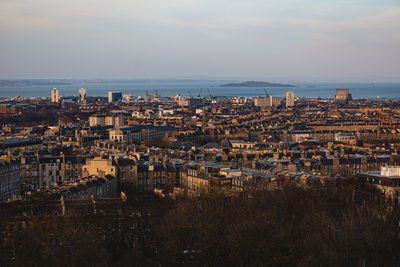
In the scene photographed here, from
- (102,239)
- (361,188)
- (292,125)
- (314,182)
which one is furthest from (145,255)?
(292,125)

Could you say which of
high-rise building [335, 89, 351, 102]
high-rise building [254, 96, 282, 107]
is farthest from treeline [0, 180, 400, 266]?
high-rise building [335, 89, 351, 102]

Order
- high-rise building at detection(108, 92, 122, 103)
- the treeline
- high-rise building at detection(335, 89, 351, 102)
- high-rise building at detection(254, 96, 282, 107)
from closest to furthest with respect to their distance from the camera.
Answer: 1. the treeline
2. high-rise building at detection(254, 96, 282, 107)
3. high-rise building at detection(108, 92, 122, 103)
4. high-rise building at detection(335, 89, 351, 102)

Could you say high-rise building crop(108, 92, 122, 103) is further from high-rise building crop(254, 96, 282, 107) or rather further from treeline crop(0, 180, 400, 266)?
treeline crop(0, 180, 400, 266)

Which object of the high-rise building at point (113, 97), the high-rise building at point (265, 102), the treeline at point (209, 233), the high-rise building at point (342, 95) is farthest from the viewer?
the high-rise building at point (342, 95)

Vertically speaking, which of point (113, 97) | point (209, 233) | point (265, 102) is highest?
point (209, 233)

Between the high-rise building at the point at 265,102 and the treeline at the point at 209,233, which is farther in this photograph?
the high-rise building at the point at 265,102

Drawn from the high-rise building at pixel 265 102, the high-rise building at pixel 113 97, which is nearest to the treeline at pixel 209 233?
the high-rise building at pixel 265 102

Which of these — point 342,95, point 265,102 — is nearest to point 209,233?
point 265,102

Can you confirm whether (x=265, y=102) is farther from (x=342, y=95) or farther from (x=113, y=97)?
(x=113, y=97)

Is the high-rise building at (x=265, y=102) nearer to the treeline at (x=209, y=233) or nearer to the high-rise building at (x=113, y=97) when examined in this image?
the high-rise building at (x=113, y=97)
